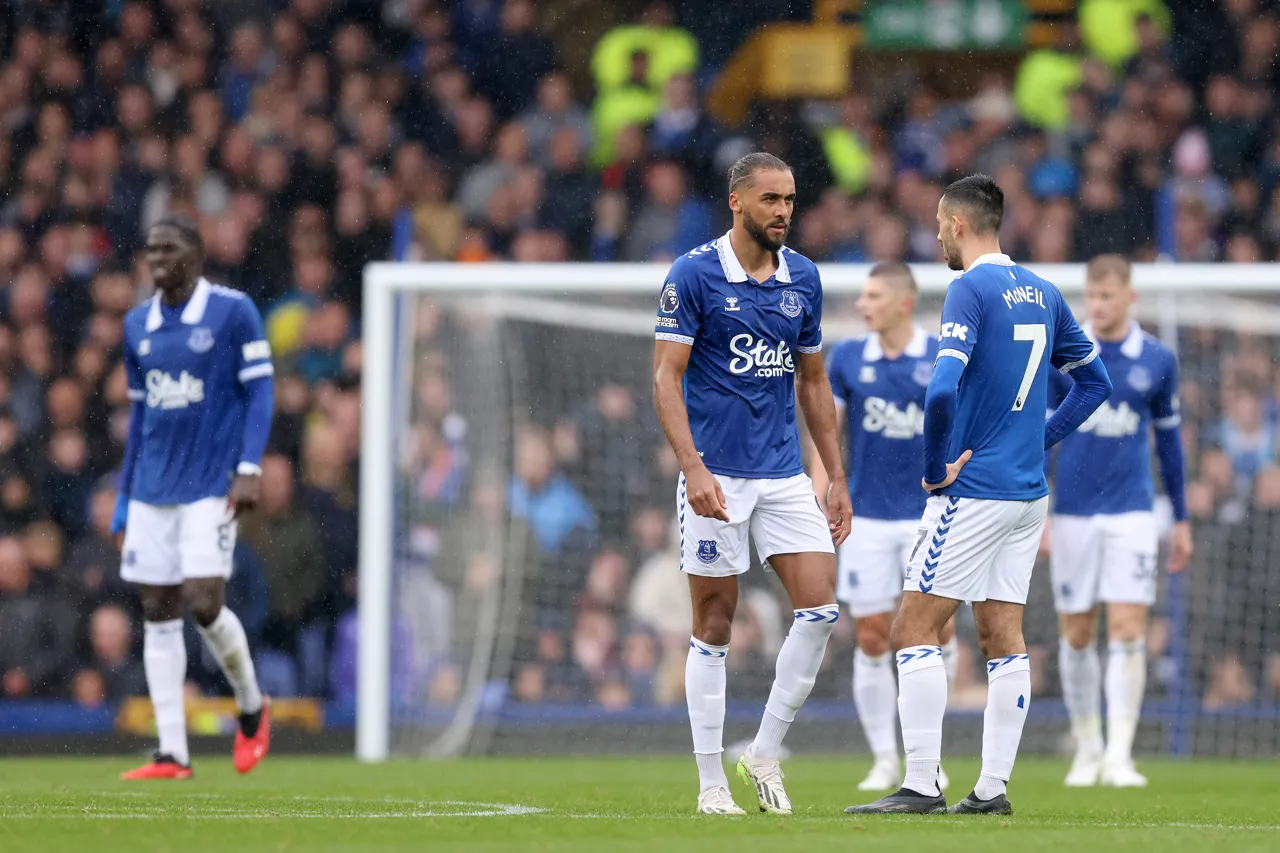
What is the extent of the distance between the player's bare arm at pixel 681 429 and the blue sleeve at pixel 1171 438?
3.87 meters

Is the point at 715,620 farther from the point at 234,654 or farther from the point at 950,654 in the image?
the point at 234,654

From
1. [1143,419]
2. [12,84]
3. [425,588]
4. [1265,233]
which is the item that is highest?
[12,84]

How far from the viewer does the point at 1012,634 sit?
721cm

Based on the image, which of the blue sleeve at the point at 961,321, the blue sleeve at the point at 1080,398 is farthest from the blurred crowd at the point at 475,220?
the blue sleeve at the point at 961,321

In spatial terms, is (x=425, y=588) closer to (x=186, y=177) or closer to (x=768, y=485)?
(x=186, y=177)

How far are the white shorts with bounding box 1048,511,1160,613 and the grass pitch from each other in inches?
39.3

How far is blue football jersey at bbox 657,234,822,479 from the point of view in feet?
23.7

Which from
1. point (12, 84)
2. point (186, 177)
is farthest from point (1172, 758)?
point (12, 84)

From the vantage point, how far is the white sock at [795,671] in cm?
722

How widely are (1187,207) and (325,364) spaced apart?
709 cm

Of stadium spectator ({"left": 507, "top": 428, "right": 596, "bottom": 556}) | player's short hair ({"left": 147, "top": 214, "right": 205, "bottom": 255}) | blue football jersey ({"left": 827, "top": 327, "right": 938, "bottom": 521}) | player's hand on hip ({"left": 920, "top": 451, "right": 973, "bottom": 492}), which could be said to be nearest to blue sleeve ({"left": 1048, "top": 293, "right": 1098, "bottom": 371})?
player's hand on hip ({"left": 920, "top": 451, "right": 973, "bottom": 492})

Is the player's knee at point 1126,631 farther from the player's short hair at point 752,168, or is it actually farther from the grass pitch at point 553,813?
the player's short hair at point 752,168

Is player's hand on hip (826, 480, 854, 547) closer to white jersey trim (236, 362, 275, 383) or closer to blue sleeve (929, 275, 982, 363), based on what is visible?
blue sleeve (929, 275, 982, 363)

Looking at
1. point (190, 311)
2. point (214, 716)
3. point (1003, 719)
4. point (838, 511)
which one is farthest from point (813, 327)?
point (214, 716)
